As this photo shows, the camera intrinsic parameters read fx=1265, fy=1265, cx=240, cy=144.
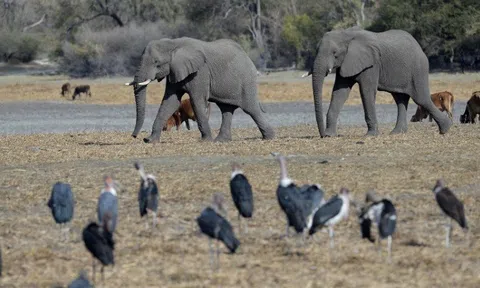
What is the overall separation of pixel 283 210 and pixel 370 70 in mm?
12409

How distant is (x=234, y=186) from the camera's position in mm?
11789

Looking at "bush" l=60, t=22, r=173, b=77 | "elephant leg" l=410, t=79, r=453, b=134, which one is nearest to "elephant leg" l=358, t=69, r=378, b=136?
"elephant leg" l=410, t=79, r=453, b=134

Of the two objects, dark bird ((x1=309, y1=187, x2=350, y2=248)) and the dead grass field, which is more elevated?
the dead grass field

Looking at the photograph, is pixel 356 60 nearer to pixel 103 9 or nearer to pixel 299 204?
pixel 299 204

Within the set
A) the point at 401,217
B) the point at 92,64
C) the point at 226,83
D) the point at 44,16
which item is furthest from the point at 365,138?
the point at 44,16

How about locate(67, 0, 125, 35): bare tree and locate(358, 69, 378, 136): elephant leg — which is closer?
locate(358, 69, 378, 136): elephant leg

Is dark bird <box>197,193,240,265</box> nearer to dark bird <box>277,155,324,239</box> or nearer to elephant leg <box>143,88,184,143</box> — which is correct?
dark bird <box>277,155,324,239</box>

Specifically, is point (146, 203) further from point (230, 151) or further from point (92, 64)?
point (92, 64)

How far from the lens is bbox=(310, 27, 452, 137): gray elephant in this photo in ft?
75.8

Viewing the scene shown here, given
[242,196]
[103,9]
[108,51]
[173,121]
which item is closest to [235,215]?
[242,196]

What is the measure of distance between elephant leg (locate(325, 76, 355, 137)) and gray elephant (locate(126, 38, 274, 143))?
43.1 inches

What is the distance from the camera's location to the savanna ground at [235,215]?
1047 centimetres

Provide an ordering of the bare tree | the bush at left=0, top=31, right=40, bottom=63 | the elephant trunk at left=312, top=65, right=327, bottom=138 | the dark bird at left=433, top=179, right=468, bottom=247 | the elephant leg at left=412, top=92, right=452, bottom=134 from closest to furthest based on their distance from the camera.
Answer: the dark bird at left=433, top=179, right=468, bottom=247
the elephant trunk at left=312, top=65, right=327, bottom=138
the elephant leg at left=412, top=92, right=452, bottom=134
the bare tree
the bush at left=0, top=31, right=40, bottom=63

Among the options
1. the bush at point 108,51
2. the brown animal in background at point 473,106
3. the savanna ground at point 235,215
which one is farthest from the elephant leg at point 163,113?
the bush at point 108,51
